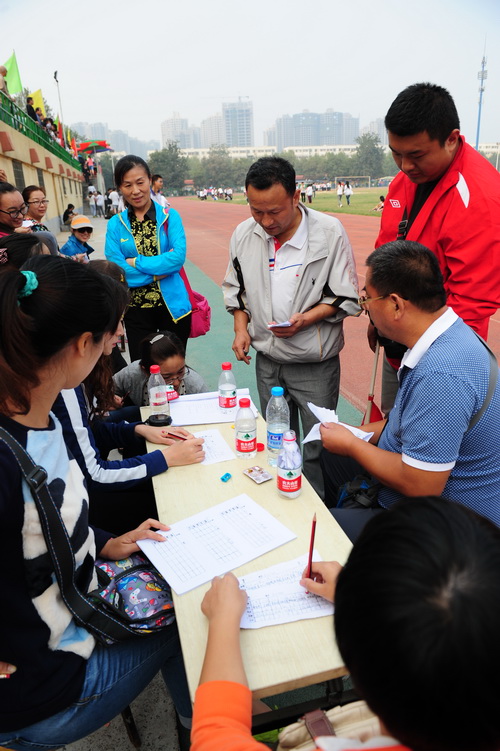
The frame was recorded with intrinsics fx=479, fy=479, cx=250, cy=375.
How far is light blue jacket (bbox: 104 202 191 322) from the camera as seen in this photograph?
3598mm

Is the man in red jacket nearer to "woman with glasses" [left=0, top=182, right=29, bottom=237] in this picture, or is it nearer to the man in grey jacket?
the man in grey jacket

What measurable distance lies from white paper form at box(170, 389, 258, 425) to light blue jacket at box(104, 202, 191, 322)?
4.27 feet

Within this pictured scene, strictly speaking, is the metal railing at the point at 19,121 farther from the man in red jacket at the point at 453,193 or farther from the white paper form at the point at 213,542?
the white paper form at the point at 213,542

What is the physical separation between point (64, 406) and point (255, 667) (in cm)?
103

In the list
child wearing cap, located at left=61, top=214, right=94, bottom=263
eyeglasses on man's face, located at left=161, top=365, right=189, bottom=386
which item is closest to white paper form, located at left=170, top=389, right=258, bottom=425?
eyeglasses on man's face, located at left=161, top=365, right=189, bottom=386

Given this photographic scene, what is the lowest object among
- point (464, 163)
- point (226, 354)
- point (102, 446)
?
point (226, 354)

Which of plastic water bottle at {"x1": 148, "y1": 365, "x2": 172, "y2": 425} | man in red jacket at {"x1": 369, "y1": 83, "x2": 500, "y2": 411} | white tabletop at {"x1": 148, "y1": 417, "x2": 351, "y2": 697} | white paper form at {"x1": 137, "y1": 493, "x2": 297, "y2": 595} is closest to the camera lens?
white tabletop at {"x1": 148, "y1": 417, "x2": 351, "y2": 697}

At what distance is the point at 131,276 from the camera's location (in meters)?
3.63

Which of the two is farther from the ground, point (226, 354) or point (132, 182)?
point (132, 182)

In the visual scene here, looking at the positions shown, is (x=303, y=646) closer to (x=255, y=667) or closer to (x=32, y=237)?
(x=255, y=667)

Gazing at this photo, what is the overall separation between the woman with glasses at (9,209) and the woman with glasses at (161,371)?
202 cm

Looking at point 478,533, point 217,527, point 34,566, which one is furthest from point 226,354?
point 478,533

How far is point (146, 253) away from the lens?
3.68 metres

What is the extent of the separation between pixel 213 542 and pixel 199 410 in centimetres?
107
